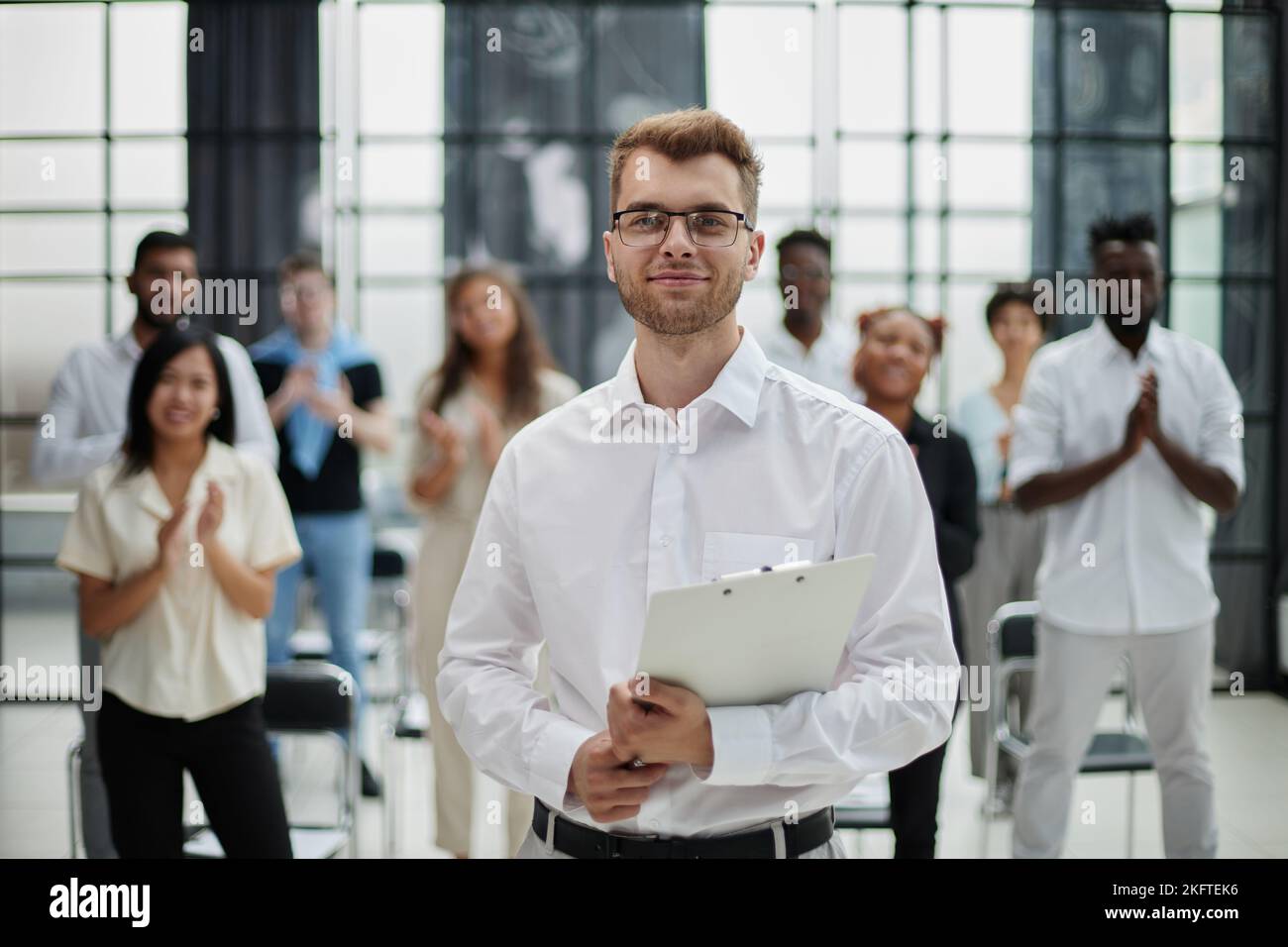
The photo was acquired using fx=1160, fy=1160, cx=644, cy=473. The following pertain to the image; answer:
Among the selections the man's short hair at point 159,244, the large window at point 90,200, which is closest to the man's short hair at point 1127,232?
the man's short hair at point 159,244

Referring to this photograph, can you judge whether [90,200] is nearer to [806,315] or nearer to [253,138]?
[253,138]

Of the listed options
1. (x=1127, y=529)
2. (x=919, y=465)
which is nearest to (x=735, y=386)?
(x=919, y=465)

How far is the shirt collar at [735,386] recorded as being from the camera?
4.97ft

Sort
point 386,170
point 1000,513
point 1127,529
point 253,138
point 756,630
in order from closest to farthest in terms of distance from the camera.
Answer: point 756,630 < point 1127,529 < point 1000,513 < point 253,138 < point 386,170

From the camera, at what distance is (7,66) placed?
165 inches

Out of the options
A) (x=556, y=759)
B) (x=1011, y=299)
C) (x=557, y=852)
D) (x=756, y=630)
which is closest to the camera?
(x=756, y=630)

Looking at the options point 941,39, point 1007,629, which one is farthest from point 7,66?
point 1007,629

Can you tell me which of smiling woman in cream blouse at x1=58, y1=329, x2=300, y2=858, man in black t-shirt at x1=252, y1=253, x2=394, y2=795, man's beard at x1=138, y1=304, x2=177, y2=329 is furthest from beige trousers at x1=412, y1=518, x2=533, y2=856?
man's beard at x1=138, y1=304, x2=177, y2=329

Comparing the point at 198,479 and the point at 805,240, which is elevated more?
the point at 805,240

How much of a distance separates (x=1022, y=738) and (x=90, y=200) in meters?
4.25

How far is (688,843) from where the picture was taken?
4.92ft

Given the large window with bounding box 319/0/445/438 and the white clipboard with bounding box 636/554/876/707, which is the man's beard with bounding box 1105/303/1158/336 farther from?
the large window with bounding box 319/0/445/438

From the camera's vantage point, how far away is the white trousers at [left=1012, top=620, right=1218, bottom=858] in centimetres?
262
